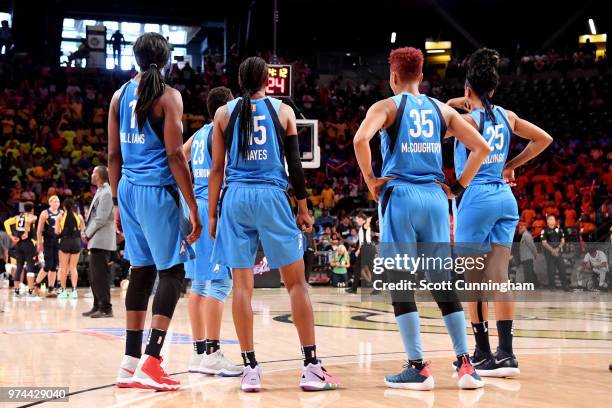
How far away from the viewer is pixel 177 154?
15.8 ft

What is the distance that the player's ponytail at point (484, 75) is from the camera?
5.69 meters

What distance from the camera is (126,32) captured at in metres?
30.2

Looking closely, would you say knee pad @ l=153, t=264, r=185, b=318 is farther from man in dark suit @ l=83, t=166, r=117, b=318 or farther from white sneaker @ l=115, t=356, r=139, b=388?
man in dark suit @ l=83, t=166, r=117, b=318

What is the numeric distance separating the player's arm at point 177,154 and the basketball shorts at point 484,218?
1.83 meters

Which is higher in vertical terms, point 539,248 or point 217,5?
point 217,5

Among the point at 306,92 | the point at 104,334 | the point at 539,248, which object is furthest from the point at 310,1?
the point at 104,334

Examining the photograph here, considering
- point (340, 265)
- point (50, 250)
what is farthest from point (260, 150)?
point (340, 265)

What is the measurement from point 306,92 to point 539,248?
441 inches

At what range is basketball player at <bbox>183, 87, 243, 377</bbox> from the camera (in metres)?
5.38

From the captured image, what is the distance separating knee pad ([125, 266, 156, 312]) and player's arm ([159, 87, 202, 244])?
1.16 feet

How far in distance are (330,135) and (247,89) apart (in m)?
18.3

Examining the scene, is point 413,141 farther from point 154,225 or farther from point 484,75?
point 154,225

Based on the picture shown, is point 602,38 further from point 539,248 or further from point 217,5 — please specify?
point 539,248

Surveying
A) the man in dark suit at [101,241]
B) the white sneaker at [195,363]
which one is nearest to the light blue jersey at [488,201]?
the white sneaker at [195,363]
